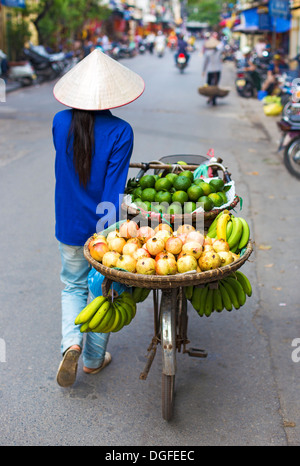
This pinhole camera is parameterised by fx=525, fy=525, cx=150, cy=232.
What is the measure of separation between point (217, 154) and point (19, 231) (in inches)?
185

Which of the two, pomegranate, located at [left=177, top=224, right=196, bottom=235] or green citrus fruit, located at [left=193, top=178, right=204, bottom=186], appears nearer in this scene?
pomegranate, located at [left=177, top=224, right=196, bottom=235]

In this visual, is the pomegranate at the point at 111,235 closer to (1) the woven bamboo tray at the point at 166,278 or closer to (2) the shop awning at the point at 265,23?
(1) the woven bamboo tray at the point at 166,278

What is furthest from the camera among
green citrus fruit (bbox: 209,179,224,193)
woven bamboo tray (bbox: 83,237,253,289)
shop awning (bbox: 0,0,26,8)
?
shop awning (bbox: 0,0,26,8)

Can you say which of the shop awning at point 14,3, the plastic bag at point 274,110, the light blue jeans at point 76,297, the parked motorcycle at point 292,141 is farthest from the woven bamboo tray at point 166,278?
the shop awning at point 14,3

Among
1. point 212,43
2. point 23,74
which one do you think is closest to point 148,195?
point 212,43

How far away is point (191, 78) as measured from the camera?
24156 mm

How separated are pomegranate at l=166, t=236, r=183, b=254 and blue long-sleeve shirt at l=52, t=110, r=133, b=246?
408 mm

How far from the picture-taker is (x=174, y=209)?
299 centimetres

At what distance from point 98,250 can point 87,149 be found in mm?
568

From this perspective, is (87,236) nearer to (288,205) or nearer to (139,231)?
(139,231)

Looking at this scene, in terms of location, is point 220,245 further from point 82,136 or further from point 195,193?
point 82,136

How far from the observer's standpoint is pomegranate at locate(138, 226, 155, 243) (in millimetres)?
2727

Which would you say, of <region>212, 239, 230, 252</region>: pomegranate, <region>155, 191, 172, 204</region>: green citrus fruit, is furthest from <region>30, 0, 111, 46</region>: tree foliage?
<region>212, 239, 230, 252</region>: pomegranate

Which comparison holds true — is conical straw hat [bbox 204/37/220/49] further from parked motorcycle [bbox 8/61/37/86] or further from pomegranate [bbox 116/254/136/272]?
pomegranate [bbox 116/254/136/272]
